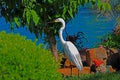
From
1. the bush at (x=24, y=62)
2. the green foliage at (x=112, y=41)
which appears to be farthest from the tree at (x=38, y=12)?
the bush at (x=24, y=62)

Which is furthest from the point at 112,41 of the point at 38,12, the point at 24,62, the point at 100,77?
the point at 24,62

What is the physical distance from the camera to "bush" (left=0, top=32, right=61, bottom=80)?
5.77 metres

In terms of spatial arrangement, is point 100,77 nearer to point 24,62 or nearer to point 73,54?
point 73,54

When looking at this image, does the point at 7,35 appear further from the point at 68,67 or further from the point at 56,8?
the point at 68,67

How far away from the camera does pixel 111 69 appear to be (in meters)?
11.9

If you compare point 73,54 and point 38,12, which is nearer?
point 73,54

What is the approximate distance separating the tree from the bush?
3787 mm

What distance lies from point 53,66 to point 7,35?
0.76 metres

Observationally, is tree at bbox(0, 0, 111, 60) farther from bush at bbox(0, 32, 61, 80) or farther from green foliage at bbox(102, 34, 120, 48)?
bush at bbox(0, 32, 61, 80)

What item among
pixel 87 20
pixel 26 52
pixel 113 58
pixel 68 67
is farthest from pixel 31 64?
pixel 87 20

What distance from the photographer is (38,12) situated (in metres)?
10.7

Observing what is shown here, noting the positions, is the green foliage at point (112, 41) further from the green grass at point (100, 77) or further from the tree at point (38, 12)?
the green grass at point (100, 77)

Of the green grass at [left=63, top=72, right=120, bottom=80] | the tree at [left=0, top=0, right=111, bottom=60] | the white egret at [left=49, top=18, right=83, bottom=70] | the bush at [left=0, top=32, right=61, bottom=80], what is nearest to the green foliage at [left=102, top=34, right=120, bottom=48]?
the tree at [left=0, top=0, right=111, bottom=60]

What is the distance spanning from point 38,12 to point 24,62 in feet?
16.3
